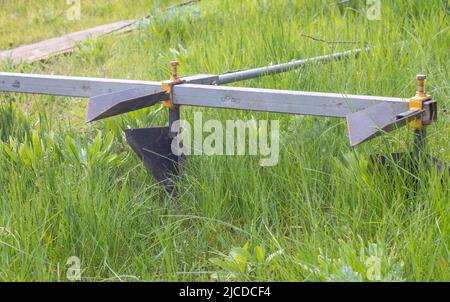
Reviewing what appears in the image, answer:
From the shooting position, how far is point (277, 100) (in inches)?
120

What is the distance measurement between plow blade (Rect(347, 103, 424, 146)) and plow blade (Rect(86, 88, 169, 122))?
0.99 m

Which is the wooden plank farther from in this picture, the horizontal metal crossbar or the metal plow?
the metal plow

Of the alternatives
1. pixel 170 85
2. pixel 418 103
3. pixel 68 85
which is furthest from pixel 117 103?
pixel 418 103

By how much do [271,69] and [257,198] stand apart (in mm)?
1079

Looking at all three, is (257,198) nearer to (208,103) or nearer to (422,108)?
(208,103)

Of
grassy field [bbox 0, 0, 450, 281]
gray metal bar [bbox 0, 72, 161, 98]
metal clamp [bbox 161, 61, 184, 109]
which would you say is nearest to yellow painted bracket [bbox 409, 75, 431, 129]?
grassy field [bbox 0, 0, 450, 281]

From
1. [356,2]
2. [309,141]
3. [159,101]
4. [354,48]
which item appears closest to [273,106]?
[309,141]

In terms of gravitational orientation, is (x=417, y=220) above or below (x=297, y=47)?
below

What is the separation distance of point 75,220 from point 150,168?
747 millimetres

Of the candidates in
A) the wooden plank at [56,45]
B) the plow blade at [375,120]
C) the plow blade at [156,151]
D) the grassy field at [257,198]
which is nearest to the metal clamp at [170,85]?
the plow blade at [156,151]

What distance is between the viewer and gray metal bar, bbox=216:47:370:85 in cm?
374

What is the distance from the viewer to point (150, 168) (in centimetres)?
342

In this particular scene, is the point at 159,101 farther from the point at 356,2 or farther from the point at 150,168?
the point at 356,2
